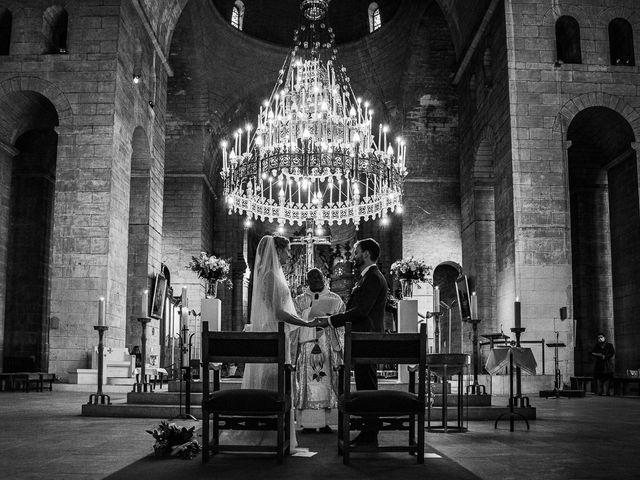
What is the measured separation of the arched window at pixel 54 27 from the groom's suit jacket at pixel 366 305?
12.6 metres

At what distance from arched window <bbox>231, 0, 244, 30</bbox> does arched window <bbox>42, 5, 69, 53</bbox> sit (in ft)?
40.2

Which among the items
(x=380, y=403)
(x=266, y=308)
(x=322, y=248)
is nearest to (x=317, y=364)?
(x=266, y=308)

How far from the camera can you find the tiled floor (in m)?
5.09

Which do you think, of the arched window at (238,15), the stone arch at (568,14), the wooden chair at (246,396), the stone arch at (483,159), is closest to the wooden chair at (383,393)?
the wooden chair at (246,396)

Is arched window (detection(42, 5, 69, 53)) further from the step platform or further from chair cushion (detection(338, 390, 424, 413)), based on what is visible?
chair cushion (detection(338, 390, 424, 413))

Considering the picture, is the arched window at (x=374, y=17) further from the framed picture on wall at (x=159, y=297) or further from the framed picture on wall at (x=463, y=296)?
the framed picture on wall at (x=159, y=297)

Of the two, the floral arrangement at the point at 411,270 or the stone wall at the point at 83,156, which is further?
the floral arrangement at the point at 411,270

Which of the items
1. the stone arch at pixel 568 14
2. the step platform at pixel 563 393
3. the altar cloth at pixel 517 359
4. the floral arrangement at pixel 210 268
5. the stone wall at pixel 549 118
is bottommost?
the step platform at pixel 563 393

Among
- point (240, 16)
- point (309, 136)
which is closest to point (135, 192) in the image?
point (309, 136)

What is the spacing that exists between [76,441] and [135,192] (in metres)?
14.3

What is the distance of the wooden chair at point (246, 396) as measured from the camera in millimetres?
5660

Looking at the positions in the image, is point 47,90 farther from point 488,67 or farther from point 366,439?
point 366,439

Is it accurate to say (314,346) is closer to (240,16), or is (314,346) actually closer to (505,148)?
(505,148)

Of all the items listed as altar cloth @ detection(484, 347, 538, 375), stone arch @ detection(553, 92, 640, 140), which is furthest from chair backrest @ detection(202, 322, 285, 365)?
stone arch @ detection(553, 92, 640, 140)
